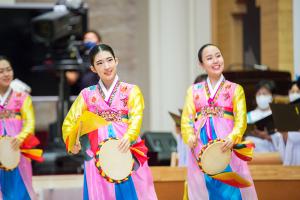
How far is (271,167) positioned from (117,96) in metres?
2.01

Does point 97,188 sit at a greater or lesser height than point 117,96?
lesser

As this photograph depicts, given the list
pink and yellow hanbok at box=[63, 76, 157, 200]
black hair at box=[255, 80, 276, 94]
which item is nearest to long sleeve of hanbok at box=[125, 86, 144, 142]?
pink and yellow hanbok at box=[63, 76, 157, 200]

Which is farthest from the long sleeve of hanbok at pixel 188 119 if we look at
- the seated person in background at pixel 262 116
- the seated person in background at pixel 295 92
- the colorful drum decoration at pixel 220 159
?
the seated person in background at pixel 262 116

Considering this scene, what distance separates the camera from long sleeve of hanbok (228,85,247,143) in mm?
6391

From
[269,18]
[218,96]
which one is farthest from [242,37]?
[218,96]

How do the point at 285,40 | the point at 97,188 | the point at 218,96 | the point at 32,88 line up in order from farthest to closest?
the point at 32,88, the point at 285,40, the point at 218,96, the point at 97,188

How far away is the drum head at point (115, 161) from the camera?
5.95 m

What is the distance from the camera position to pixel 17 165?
7.61 meters

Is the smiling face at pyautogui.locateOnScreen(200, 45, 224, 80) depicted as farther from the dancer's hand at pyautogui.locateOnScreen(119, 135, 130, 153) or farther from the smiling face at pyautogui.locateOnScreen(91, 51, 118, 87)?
the dancer's hand at pyautogui.locateOnScreen(119, 135, 130, 153)

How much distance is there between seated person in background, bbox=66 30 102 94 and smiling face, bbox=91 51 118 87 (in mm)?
1301

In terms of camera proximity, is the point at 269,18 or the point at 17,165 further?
the point at 269,18

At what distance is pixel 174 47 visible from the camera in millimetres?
12359

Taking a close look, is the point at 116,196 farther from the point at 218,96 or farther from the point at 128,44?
the point at 128,44

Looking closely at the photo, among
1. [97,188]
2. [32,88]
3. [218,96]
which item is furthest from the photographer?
[32,88]
